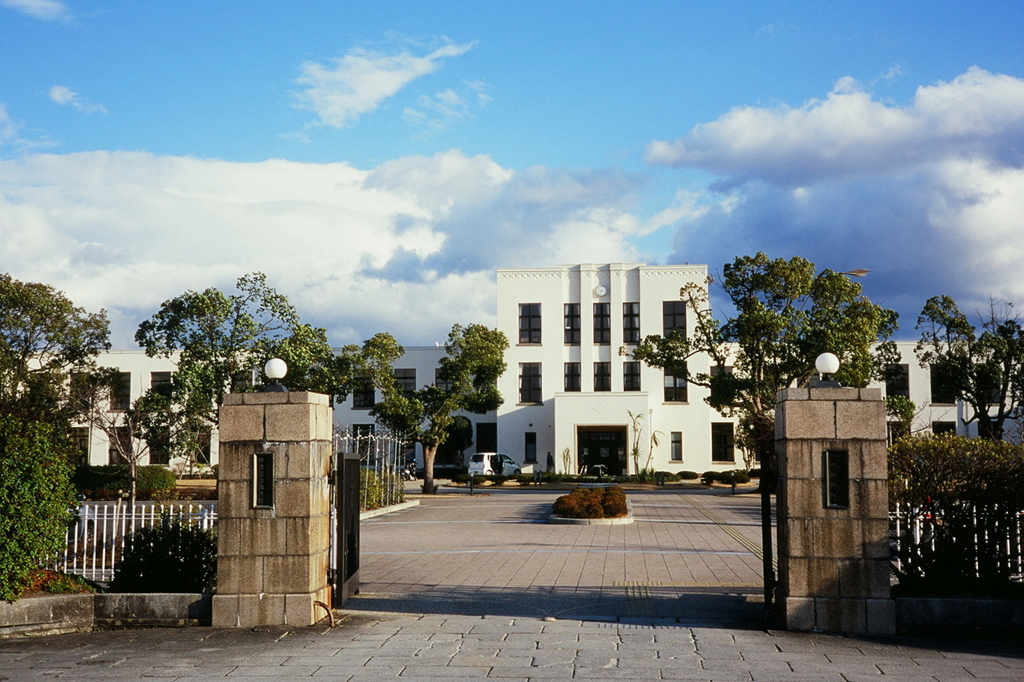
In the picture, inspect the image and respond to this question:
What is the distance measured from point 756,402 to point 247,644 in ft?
93.0

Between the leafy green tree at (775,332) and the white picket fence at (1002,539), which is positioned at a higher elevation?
the leafy green tree at (775,332)

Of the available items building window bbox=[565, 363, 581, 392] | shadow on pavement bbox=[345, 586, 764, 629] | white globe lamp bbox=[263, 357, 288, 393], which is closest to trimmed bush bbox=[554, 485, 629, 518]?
shadow on pavement bbox=[345, 586, 764, 629]

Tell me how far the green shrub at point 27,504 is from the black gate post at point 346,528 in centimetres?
273

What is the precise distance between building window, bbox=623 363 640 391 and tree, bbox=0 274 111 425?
24.6 m

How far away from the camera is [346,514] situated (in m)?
10.5

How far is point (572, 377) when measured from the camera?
50.1 meters

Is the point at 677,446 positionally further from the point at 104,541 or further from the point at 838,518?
the point at 838,518

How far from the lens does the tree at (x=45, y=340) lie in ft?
109

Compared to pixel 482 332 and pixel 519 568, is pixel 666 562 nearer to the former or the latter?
pixel 519 568

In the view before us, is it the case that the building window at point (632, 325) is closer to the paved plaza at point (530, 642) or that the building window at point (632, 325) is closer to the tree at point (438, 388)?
the tree at point (438, 388)

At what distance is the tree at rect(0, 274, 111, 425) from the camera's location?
3319 cm

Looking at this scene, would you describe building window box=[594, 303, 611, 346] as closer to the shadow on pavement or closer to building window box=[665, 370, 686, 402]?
building window box=[665, 370, 686, 402]

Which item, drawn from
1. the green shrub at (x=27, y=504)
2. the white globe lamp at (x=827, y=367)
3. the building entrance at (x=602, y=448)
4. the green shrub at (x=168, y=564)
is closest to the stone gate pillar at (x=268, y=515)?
the green shrub at (x=168, y=564)

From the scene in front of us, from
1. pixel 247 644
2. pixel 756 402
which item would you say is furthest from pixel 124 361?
pixel 247 644
